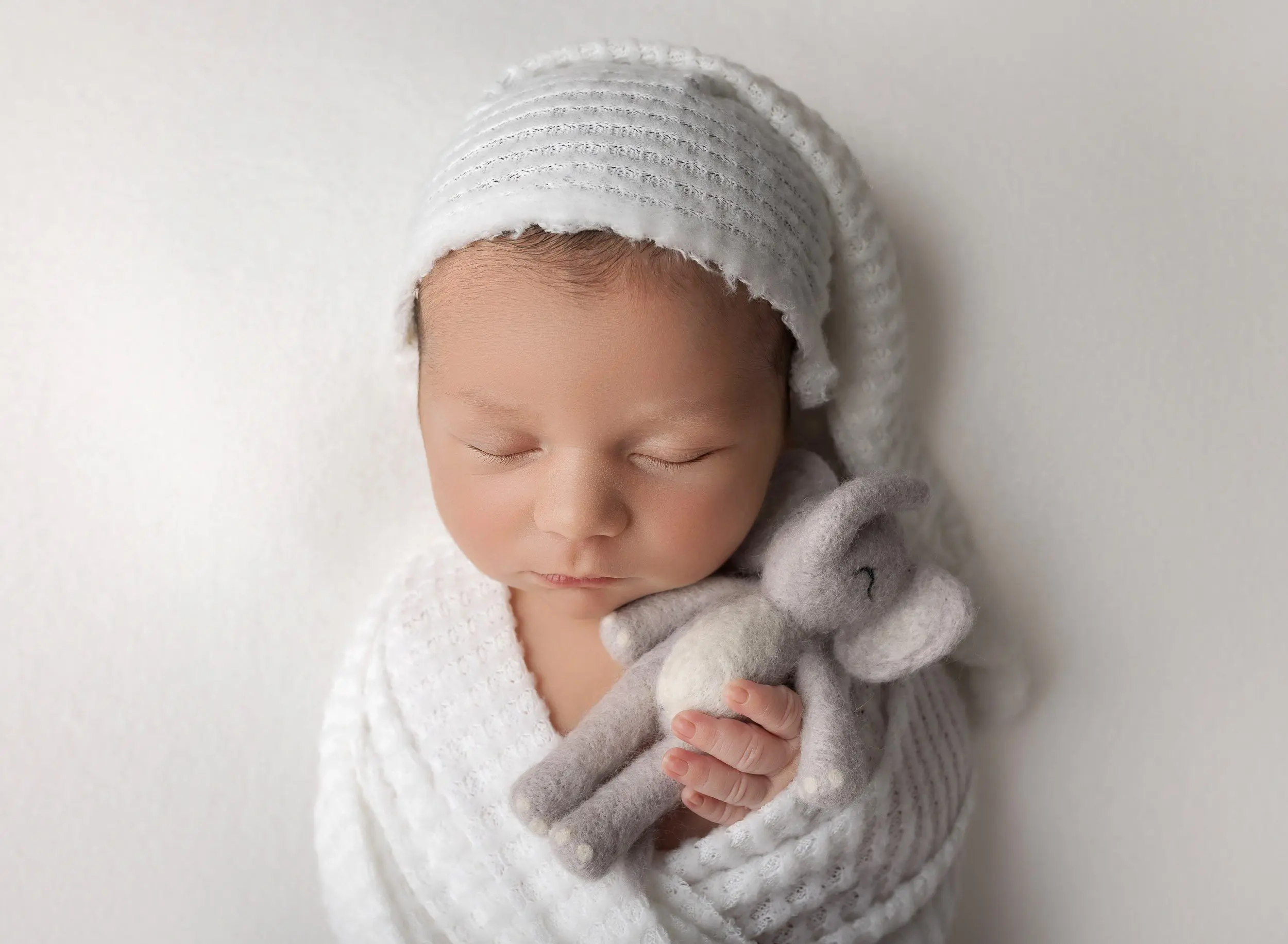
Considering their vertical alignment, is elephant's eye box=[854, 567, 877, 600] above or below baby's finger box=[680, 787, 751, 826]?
above

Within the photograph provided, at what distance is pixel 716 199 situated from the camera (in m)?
1.15

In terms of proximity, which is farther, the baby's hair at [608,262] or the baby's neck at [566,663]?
the baby's neck at [566,663]

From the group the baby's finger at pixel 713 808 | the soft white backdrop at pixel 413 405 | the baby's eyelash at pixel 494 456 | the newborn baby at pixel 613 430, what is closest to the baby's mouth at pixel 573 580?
the newborn baby at pixel 613 430

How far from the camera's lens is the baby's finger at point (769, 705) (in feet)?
3.54

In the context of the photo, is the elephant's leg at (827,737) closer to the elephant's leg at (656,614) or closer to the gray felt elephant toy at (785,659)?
the gray felt elephant toy at (785,659)

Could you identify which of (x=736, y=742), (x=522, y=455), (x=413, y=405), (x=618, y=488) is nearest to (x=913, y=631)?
(x=736, y=742)

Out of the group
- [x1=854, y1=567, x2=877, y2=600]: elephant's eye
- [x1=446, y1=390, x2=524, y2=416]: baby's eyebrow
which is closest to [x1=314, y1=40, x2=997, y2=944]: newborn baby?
[x1=446, y1=390, x2=524, y2=416]: baby's eyebrow

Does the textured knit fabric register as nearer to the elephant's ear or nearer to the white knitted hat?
the elephant's ear

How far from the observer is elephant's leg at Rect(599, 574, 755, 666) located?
1215mm

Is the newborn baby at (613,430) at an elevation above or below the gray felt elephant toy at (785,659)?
above

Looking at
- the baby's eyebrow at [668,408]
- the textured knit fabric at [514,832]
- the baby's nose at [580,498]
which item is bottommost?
the textured knit fabric at [514,832]

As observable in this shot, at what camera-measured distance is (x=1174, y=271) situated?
1582 millimetres

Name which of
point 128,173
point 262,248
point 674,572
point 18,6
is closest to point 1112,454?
point 674,572

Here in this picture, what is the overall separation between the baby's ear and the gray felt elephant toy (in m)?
0.07
